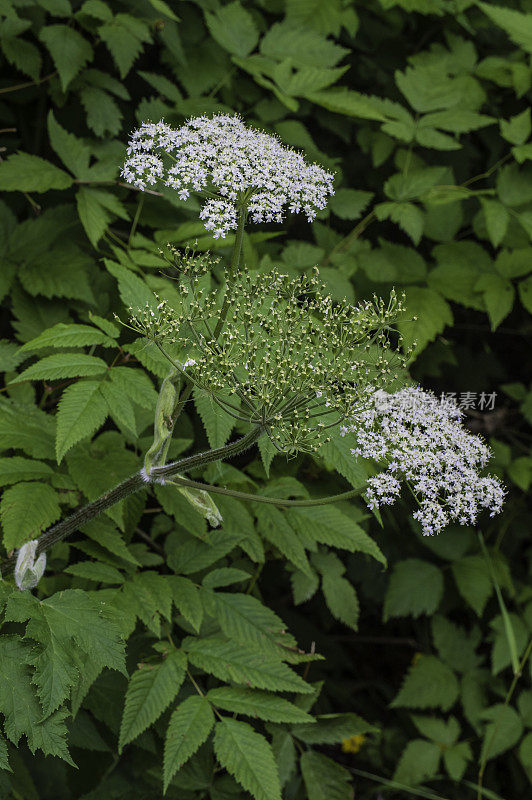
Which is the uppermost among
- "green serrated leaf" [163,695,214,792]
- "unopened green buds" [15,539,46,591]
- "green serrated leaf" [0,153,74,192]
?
"green serrated leaf" [0,153,74,192]

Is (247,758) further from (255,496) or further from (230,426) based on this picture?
(230,426)

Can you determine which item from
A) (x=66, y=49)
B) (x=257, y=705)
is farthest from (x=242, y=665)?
(x=66, y=49)

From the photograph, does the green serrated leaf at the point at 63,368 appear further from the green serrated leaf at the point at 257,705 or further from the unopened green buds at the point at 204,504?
the green serrated leaf at the point at 257,705

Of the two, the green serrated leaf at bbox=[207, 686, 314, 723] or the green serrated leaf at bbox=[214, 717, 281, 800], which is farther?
the green serrated leaf at bbox=[207, 686, 314, 723]

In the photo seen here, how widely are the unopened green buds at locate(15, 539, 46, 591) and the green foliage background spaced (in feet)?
0.42

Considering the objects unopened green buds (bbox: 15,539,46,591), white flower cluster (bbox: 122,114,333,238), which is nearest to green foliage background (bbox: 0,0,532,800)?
unopened green buds (bbox: 15,539,46,591)

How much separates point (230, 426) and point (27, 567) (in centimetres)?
85

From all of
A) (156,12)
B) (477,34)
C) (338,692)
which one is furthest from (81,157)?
(338,692)

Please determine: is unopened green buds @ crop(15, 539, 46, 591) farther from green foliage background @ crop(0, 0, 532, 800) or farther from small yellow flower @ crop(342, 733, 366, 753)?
small yellow flower @ crop(342, 733, 366, 753)

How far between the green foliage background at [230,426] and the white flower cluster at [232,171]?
56cm

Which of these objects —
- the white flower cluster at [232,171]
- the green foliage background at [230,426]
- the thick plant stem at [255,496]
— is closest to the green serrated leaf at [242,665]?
the green foliage background at [230,426]

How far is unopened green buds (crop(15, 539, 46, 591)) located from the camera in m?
2.41

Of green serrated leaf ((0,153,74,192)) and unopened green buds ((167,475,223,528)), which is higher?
green serrated leaf ((0,153,74,192))

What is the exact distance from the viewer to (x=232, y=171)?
2.34 metres
